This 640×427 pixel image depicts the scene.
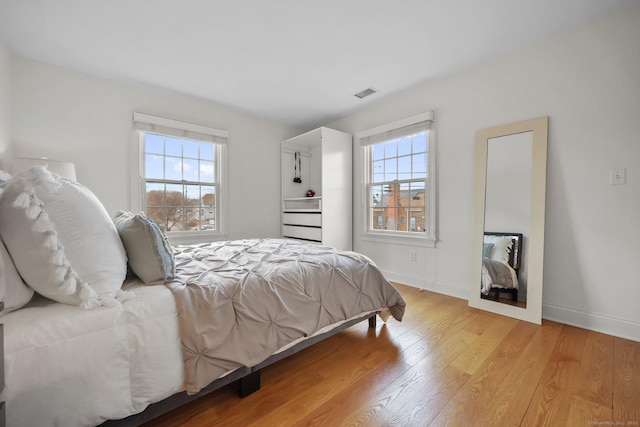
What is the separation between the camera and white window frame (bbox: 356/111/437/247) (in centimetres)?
306

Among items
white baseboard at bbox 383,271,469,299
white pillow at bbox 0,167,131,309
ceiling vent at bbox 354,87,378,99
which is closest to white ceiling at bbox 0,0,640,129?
ceiling vent at bbox 354,87,378,99

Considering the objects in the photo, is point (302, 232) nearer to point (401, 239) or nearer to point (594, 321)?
point (401, 239)

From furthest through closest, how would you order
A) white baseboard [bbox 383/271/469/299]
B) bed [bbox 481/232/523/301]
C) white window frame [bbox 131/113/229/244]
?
white window frame [bbox 131/113/229/244]
white baseboard [bbox 383/271/469/299]
bed [bbox 481/232/523/301]

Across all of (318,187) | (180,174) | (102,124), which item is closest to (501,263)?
(318,187)

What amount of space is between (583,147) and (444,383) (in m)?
2.21

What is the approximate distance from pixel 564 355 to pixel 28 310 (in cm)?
287

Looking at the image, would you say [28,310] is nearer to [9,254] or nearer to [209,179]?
[9,254]

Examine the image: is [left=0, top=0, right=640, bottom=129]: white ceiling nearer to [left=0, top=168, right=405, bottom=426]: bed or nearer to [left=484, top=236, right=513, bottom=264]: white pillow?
[left=0, top=168, right=405, bottom=426]: bed

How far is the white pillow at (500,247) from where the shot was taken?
8.04 ft

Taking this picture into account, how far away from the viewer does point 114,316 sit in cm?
99

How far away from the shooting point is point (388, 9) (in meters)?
1.90

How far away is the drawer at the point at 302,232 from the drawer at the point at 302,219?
72 mm

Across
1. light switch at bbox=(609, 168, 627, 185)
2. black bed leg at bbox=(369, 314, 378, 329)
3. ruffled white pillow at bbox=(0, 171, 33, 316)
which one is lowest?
black bed leg at bbox=(369, 314, 378, 329)

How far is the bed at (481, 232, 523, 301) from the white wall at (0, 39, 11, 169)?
446cm
